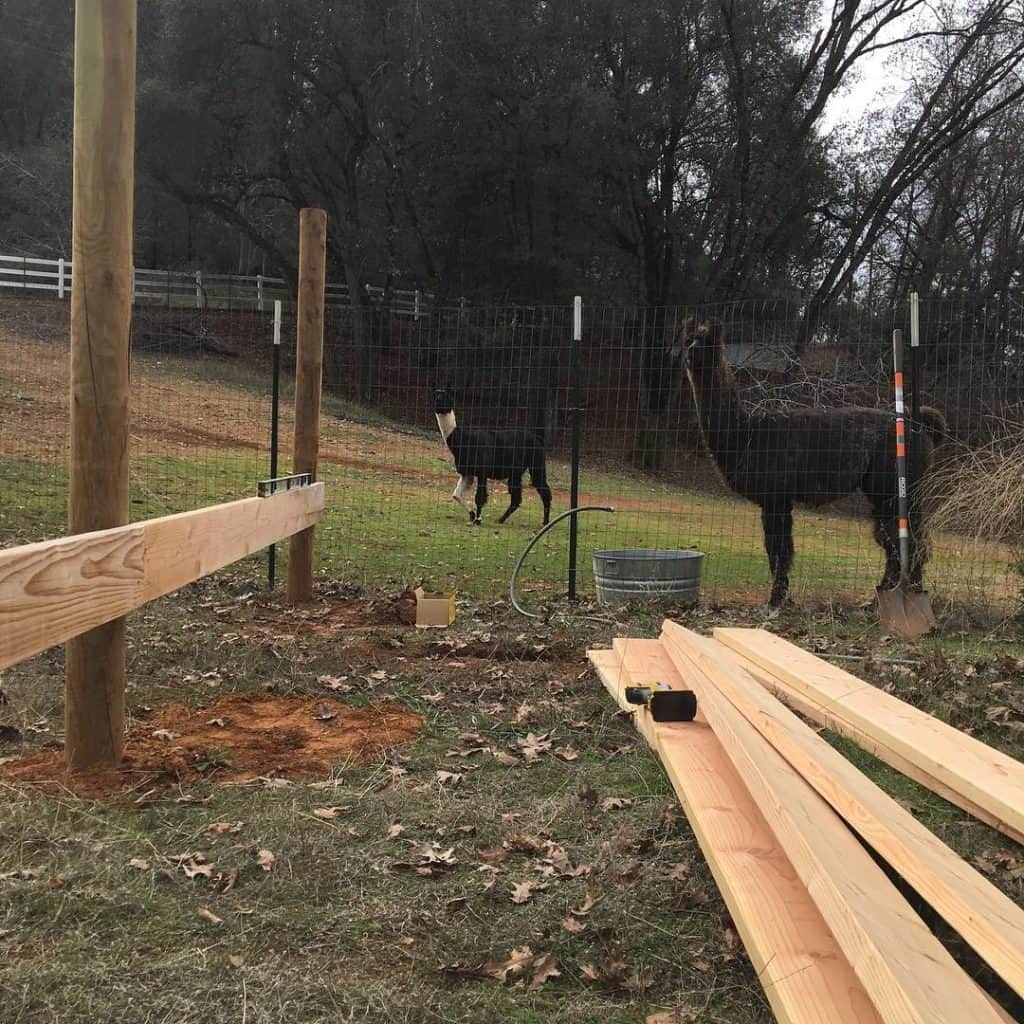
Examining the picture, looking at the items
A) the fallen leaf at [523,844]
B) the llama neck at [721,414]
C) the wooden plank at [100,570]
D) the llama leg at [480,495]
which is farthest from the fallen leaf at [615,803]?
the llama leg at [480,495]

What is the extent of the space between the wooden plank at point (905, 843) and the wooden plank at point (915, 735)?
0.37 metres

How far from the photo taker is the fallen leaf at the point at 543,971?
2.35 m

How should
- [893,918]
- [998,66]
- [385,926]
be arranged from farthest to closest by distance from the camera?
[998,66], [385,926], [893,918]

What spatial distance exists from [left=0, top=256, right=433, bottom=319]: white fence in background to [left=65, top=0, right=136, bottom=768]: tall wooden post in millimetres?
23160

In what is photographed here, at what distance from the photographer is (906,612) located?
7.22 meters

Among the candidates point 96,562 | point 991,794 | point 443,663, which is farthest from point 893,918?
point 443,663

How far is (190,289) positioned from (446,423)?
2038 cm

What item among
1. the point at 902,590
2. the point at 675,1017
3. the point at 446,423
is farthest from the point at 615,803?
the point at 446,423

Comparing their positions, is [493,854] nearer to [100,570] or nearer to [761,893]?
[761,893]

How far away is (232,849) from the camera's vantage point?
3045mm

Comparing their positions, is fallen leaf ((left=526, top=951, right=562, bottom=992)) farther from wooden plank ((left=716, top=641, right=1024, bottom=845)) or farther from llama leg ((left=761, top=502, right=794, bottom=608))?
llama leg ((left=761, top=502, right=794, bottom=608))

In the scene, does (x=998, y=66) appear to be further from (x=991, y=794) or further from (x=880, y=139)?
(x=991, y=794)

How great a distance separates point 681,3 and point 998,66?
7.89 metres

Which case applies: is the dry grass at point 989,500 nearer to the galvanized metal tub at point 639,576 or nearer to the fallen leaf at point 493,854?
the galvanized metal tub at point 639,576
